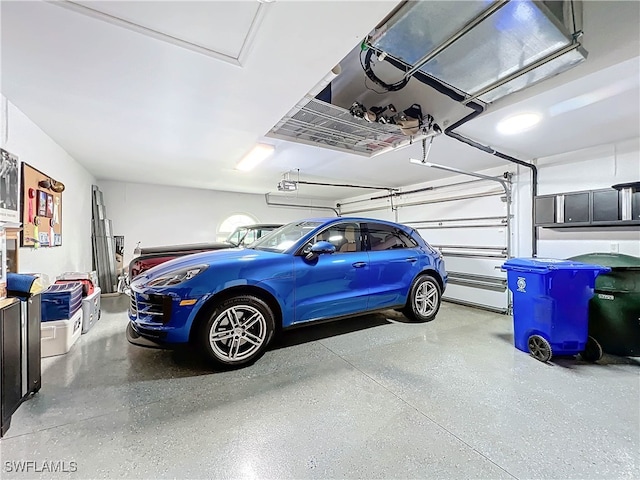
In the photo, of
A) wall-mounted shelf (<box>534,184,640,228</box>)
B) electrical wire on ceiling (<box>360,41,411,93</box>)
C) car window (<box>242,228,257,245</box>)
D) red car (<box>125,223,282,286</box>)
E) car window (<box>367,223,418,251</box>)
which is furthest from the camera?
car window (<box>242,228,257,245</box>)

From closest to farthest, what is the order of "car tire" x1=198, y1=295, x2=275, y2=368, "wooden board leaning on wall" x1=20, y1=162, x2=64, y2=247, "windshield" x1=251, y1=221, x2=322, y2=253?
"car tire" x1=198, y1=295, x2=275, y2=368 < "wooden board leaning on wall" x1=20, y1=162, x2=64, y2=247 < "windshield" x1=251, y1=221, x2=322, y2=253

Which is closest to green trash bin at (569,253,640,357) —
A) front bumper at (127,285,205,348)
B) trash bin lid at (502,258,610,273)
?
trash bin lid at (502,258,610,273)

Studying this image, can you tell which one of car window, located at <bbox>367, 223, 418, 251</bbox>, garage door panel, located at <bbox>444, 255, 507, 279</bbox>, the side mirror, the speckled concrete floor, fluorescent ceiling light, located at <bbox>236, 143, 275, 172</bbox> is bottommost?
the speckled concrete floor

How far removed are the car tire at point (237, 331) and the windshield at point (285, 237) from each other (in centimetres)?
70

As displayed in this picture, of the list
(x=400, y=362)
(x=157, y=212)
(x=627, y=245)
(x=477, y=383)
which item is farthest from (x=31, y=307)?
(x=627, y=245)

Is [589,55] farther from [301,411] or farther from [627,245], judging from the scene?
[301,411]

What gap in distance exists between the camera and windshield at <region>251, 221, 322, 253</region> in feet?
10.1

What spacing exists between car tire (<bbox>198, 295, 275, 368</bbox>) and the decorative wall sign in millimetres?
2069

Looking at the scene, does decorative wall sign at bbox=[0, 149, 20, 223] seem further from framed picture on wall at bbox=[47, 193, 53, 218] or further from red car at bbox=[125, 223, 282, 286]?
red car at bbox=[125, 223, 282, 286]

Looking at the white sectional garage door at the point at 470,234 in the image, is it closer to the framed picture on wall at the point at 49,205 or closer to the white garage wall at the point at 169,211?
the white garage wall at the point at 169,211

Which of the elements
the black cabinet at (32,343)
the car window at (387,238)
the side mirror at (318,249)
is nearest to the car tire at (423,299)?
the car window at (387,238)

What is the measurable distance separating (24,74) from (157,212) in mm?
5191

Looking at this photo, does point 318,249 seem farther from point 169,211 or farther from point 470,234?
point 169,211

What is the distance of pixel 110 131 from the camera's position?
3.17 m
